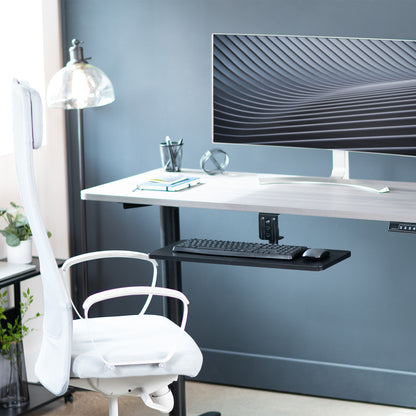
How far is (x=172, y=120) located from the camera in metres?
3.84

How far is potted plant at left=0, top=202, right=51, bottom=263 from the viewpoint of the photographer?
11.6 ft

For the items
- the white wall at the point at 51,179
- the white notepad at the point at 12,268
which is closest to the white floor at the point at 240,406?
the white wall at the point at 51,179

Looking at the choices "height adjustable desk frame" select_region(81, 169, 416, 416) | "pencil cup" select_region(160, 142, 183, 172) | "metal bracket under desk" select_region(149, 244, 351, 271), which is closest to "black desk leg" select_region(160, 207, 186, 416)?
"height adjustable desk frame" select_region(81, 169, 416, 416)

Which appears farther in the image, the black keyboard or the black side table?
the black side table

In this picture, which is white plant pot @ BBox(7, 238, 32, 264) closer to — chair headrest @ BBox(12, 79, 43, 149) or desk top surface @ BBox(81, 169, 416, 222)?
desk top surface @ BBox(81, 169, 416, 222)

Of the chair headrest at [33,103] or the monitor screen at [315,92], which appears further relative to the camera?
the monitor screen at [315,92]

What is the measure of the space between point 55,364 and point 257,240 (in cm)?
153

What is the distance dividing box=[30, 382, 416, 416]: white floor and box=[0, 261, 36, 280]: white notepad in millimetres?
660

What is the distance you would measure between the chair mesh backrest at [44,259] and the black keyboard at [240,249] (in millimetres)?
684

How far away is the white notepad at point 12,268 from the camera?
3.40 meters

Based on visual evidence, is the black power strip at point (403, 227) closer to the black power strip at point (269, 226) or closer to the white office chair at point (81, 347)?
the black power strip at point (269, 226)

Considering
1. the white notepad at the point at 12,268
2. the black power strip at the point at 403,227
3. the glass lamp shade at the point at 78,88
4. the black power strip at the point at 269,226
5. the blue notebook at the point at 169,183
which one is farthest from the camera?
the glass lamp shade at the point at 78,88

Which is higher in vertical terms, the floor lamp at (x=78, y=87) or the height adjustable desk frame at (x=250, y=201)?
the floor lamp at (x=78, y=87)

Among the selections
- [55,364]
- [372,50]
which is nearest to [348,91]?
[372,50]
